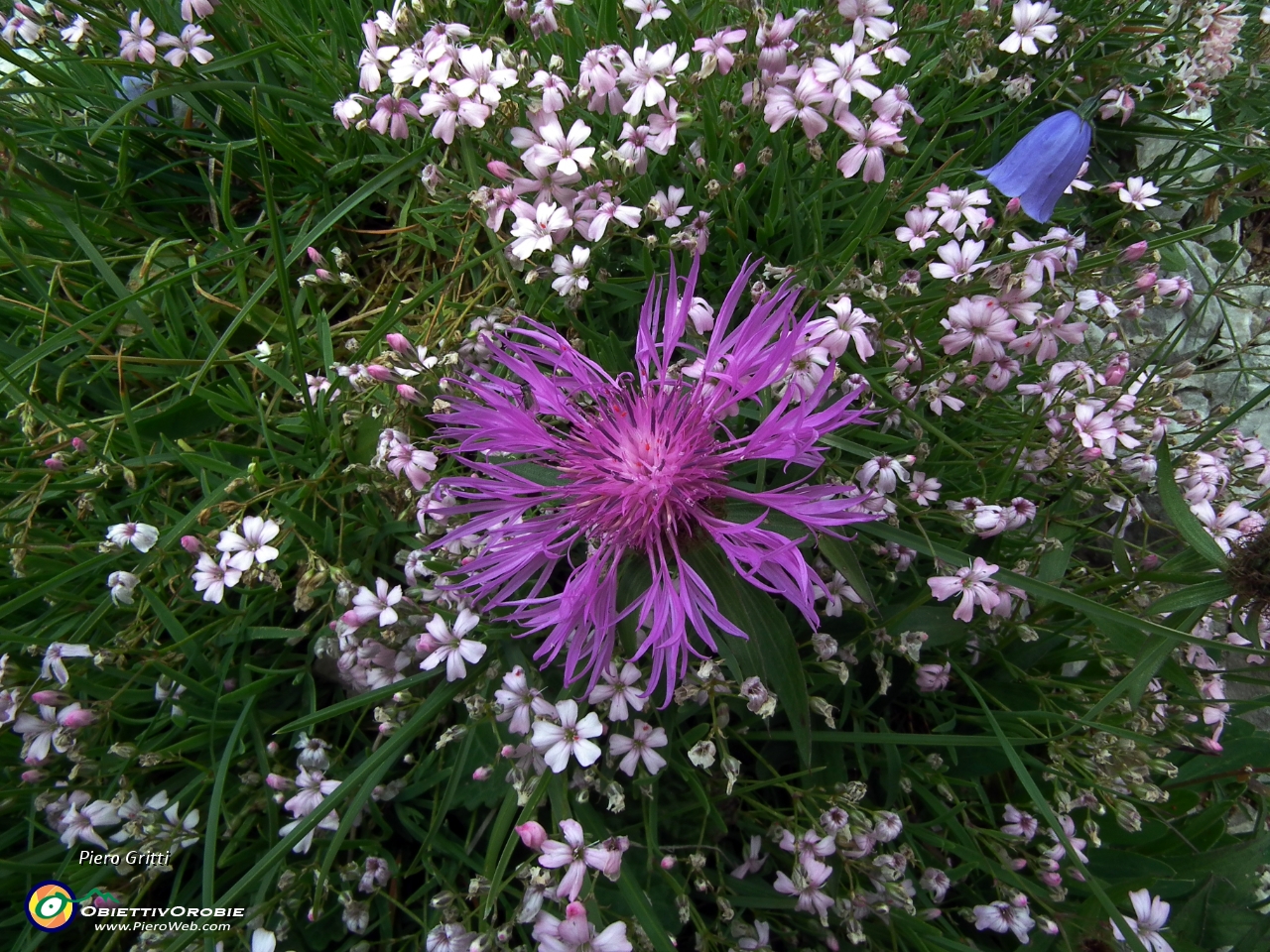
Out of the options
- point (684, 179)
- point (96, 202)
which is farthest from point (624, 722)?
point (96, 202)

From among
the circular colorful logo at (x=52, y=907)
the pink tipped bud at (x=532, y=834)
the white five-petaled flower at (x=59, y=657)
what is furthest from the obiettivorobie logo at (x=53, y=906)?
the pink tipped bud at (x=532, y=834)

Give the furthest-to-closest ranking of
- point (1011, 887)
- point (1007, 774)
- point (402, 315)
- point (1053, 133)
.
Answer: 1. point (402, 315)
2. point (1007, 774)
3. point (1053, 133)
4. point (1011, 887)

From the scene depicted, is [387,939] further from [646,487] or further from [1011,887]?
[1011,887]

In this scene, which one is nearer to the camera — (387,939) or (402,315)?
(387,939)

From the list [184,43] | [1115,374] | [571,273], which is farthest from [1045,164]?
[184,43]

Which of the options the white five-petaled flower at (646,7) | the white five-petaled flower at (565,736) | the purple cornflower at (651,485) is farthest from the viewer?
the white five-petaled flower at (646,7)

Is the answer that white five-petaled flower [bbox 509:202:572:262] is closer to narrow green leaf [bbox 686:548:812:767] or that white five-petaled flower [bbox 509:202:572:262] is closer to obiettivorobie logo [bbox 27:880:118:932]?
narrow green leaf [bbox 686:548:812:767]

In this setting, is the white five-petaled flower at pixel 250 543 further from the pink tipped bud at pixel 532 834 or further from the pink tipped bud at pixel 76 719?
the pink tipped bud at pixel 532 834
